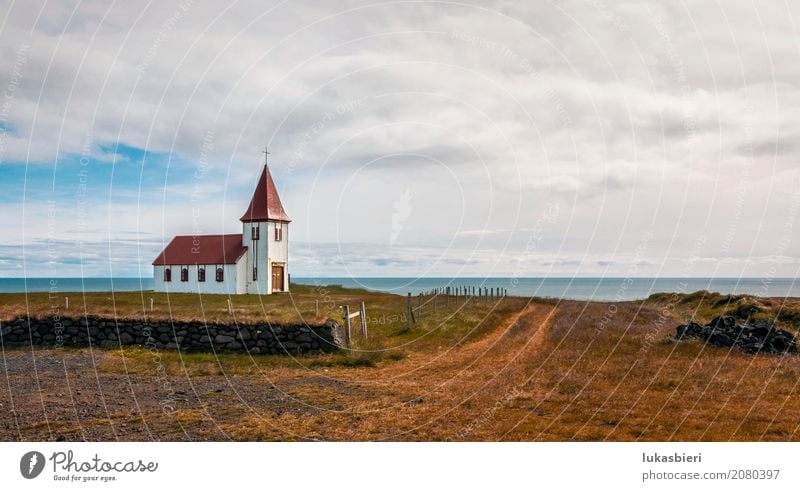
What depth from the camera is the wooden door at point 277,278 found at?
56.7 metres

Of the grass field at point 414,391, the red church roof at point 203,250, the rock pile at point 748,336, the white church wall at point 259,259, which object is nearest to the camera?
the grass field at point 414,391

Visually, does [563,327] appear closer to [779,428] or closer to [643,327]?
[643,327]

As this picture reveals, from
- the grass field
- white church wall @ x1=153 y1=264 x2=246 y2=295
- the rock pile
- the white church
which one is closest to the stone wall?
the grass field

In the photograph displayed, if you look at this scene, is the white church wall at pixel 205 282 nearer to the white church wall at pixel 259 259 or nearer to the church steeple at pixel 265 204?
the white church wall at pixel 259 259

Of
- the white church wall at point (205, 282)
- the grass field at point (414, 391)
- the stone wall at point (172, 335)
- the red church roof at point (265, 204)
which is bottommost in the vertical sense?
the grass field at point (414, 391)

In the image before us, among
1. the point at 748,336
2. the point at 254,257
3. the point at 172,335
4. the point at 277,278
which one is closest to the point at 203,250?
the point at 254,257

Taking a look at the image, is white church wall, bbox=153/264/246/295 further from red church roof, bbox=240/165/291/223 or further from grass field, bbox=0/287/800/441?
grass field, bbox=0/287/800/441

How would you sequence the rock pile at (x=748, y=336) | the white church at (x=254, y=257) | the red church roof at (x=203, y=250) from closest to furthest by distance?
the rock pile at (x=748, y=336)
the white church at (x=254, y=257)
the red church roof at (x=203, y=250)

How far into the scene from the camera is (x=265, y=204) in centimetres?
5656

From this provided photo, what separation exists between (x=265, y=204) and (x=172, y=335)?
109ft

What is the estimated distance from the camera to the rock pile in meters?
23.1

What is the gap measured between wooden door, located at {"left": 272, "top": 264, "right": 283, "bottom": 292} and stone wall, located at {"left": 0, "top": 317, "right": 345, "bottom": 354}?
101 ft

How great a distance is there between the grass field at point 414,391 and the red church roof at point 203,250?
30.1 meters

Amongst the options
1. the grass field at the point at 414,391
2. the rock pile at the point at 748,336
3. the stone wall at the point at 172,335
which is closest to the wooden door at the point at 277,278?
the grass field at the point at 414,391
